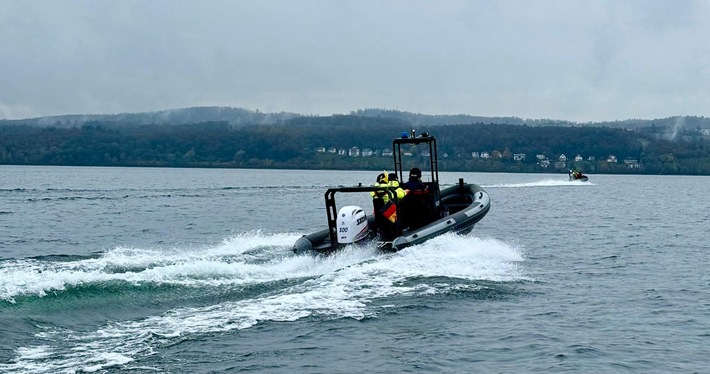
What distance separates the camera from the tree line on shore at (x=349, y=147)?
14638 cm

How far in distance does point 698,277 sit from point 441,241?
212 inches

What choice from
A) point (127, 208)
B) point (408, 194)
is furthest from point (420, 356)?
point (127, 208)

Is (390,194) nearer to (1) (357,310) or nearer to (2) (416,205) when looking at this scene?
(2) (416,205)

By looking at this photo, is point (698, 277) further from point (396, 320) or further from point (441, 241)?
point (396, 320)

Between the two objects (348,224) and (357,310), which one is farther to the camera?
(348,224)

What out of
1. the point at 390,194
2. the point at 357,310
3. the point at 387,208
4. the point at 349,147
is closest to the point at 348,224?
the point at 387,208

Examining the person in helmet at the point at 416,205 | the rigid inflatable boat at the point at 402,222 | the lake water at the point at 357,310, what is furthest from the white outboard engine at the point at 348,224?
the person in helmet at the point at 416,205

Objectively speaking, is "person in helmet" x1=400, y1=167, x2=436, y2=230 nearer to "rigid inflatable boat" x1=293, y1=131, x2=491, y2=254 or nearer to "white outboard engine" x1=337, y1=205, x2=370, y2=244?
"rigid inflatable boat" x1=293, y1=131, x2=491, y2=254

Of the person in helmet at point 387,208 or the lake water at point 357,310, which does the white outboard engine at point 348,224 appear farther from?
the person in helmet at point 387,208

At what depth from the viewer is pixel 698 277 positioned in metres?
16.3

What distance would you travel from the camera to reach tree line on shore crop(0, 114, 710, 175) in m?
146

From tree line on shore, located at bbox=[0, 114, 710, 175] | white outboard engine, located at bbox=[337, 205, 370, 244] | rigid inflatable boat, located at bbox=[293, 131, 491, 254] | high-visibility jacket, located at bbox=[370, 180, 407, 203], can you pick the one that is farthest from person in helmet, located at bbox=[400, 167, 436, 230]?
tree line on shore, located at bbox=[0, 114, 710, 175]

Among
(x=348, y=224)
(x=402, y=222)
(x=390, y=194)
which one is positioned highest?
(x=390, y=194)

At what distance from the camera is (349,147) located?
154m
